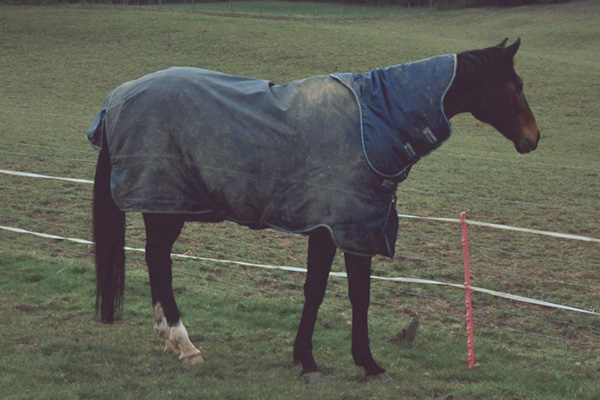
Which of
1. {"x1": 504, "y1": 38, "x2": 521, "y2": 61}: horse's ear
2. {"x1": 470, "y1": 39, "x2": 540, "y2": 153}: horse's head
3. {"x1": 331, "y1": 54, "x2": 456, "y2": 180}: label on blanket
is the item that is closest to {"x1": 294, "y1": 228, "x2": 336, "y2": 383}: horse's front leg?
{"x1": 331, "y1": 54, "x2": 456, "y2": 180}: label on blanket

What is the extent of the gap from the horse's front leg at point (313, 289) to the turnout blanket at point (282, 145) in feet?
0.68

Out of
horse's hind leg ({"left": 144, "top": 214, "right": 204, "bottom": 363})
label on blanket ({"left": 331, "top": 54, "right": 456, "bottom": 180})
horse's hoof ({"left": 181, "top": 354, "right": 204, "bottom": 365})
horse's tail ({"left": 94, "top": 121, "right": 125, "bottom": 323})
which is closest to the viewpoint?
label on blanket ({"left": 331, "top": 54, "right": 456, "bottom": 180})

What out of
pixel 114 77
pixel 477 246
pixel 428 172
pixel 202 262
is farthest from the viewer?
pixel 114 77

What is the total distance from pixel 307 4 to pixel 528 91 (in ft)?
110

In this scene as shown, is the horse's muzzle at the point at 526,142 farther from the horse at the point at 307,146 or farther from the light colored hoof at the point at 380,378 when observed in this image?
the light colored hoof at the point at 380,378

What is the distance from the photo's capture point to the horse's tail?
4809mm

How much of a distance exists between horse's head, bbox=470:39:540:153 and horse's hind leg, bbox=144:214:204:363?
6.50ft

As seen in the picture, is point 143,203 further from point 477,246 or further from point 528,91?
point 528,91

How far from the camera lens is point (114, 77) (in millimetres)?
24406

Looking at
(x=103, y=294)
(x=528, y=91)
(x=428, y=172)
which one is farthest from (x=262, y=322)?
(x=528, y=91)

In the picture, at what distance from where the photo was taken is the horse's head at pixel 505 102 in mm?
4254

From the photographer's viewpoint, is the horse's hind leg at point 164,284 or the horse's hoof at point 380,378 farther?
the horse's hind leg at point 164,284

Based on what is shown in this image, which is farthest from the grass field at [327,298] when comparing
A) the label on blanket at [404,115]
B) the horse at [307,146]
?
the label on blanket at [404,115]

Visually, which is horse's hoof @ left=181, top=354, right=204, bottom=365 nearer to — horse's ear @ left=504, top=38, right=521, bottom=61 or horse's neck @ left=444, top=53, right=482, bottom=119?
horse's neck @ left=444, top=53, right=482, bottom=119
